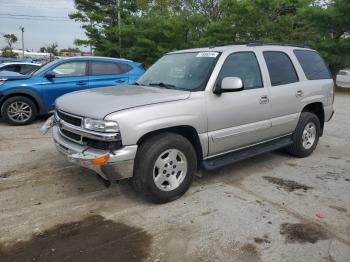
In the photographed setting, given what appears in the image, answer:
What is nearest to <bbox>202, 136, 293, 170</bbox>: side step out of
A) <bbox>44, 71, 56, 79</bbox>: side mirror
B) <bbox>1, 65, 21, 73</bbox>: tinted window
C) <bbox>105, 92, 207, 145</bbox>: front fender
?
<bbox>105, 92, 207, 145</bbox>: front fender

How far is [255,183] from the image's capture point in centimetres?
480

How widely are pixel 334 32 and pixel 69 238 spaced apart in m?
17.4

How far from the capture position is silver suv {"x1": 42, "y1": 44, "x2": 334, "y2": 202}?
3.68m

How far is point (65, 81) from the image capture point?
27.7ft

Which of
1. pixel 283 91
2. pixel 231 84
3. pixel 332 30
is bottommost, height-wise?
pixel 283 91

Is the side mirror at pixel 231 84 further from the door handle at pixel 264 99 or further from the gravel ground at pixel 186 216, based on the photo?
the gravel ground at pixel 186 216

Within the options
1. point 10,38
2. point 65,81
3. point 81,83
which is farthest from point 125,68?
point 10,38

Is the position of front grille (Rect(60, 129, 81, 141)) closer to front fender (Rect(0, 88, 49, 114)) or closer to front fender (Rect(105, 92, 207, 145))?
front fender (Rect(105, 92, 207, 145))

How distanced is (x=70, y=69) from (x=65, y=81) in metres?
0.38

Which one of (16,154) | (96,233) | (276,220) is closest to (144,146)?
(96,233)

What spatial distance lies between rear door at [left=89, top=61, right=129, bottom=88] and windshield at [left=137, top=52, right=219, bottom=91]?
3884 millimetres

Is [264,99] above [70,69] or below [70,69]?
below

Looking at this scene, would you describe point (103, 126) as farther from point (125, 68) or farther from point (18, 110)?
point (125, 68)

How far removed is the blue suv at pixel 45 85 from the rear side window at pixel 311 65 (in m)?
4.80
